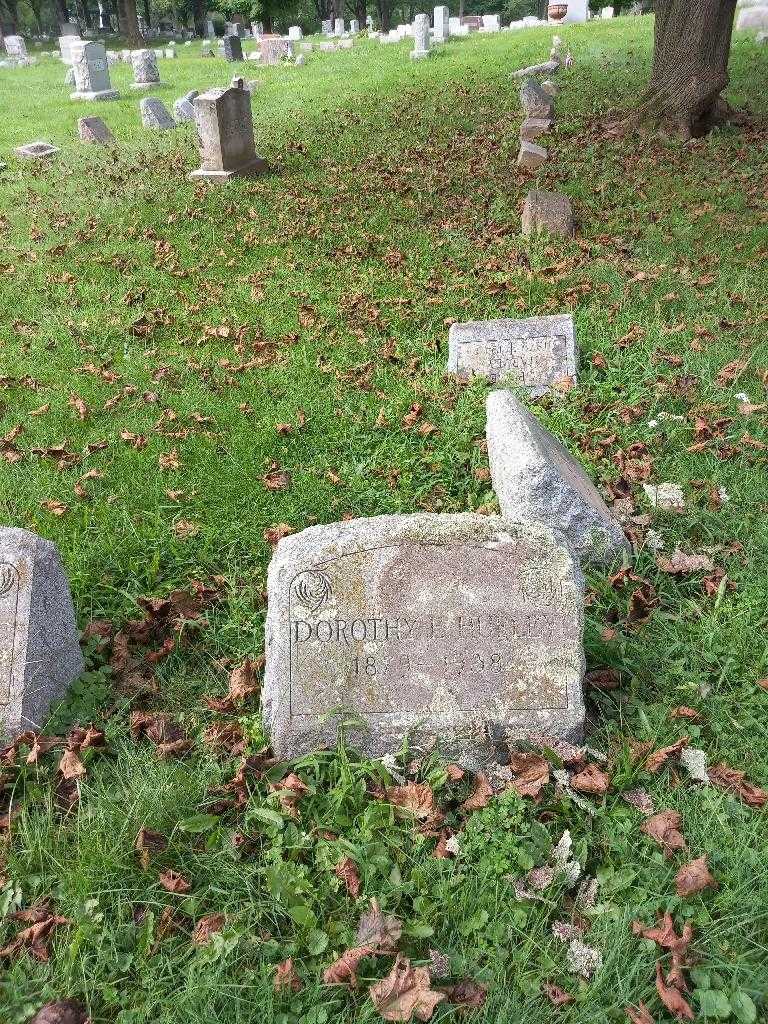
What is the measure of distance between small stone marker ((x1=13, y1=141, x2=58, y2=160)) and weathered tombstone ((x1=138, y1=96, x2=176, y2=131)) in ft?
7.34

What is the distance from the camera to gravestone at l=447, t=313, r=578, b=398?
17.7 feet

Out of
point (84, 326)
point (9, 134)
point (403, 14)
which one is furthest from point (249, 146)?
point (403, 14)

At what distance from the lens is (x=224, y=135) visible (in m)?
10.0

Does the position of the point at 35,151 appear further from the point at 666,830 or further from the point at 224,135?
the point at 666,830

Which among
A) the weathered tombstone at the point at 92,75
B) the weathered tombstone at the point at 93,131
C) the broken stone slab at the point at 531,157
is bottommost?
the broken stone slab at the point at 531,157

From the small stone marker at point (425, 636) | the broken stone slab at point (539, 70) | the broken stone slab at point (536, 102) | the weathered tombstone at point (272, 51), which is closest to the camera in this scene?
the small stone marker at point (425, 636)

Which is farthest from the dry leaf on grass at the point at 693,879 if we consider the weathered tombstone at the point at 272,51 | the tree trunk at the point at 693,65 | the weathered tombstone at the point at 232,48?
the weathered tombstone at the point at 272,51

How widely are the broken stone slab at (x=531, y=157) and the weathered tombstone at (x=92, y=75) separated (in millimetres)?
12612

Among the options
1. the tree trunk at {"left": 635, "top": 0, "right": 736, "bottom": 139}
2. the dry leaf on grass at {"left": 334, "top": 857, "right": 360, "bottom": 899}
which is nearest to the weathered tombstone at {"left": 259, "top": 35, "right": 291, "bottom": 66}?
the tree trunk at {"left": 635, "top": 0, "right": 736, "bottom": 139}

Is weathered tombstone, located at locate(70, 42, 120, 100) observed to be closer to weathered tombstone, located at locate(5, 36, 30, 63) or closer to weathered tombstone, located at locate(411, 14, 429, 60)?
weathered tombstone, located at locate(411, 14, 429, 60)

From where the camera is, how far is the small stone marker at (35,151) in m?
12.1

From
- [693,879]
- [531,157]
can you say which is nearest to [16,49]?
[531,157]

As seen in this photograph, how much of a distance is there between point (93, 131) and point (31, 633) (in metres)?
13.0

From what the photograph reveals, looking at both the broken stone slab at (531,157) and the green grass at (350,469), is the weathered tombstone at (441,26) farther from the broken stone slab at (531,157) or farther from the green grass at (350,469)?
the broken stone slab at (531,157)
